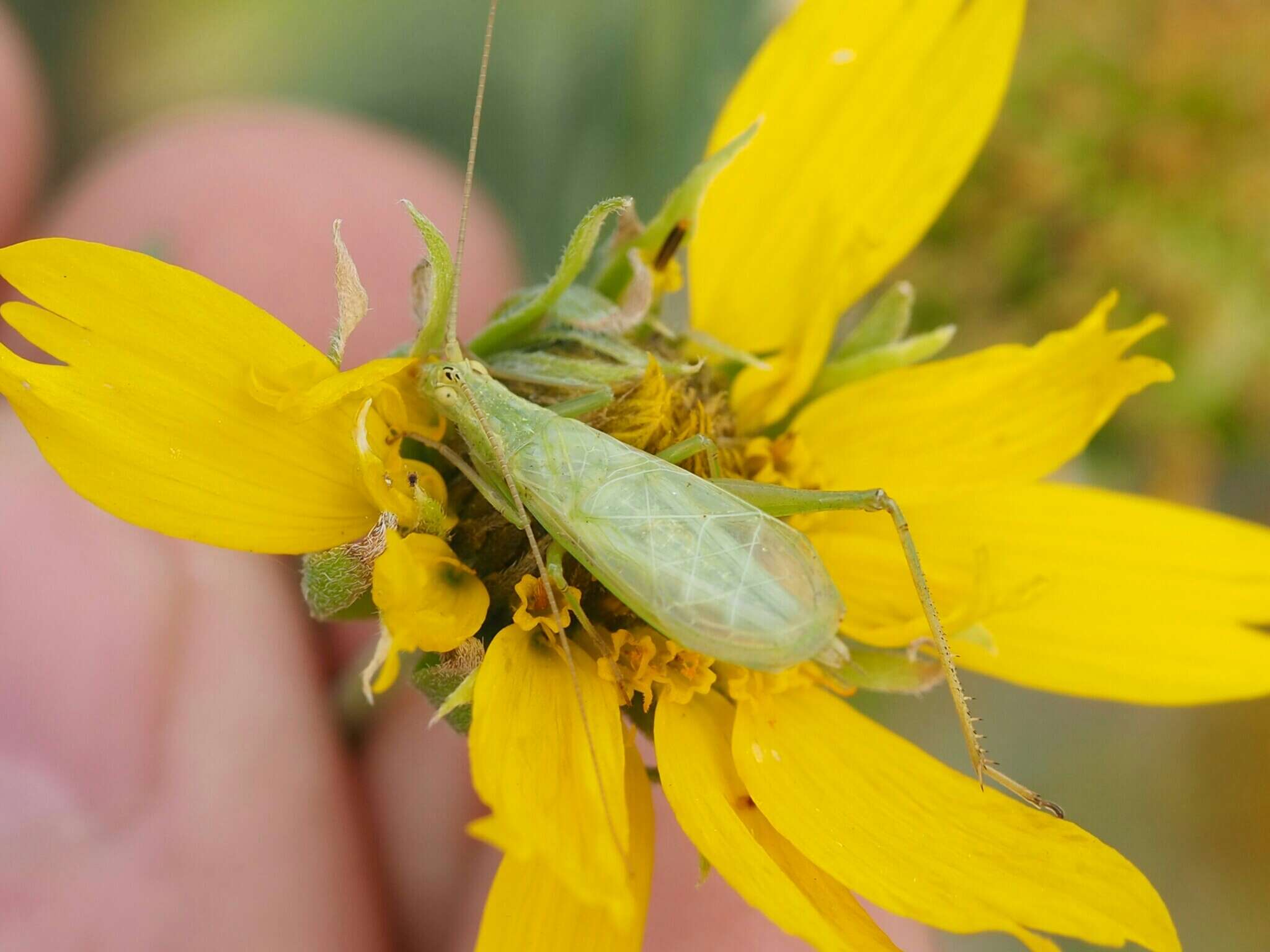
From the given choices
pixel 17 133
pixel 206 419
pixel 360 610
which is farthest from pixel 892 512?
pixel 17 133

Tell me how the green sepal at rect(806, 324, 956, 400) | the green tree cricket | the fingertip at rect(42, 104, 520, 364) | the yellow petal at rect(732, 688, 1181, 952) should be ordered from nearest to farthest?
the yellow petal at rect(732, 688, 1181, 952) < the green tree cricket < the green sepal at rect(806, 324, 956, 400) < the fingertip at rect(42, 104, 520, 364)

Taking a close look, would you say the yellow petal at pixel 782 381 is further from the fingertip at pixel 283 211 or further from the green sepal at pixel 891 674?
the fingertip at pixel 283 211

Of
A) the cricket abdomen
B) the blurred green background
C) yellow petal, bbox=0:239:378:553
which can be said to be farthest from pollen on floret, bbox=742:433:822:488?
the blurred green background

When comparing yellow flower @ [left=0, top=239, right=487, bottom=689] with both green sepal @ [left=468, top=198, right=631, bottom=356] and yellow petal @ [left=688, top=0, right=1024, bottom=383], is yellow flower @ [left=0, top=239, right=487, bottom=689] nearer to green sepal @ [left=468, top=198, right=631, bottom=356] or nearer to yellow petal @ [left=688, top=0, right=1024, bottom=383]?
green sepal @ [left=468, top=198, right=631, bottom=356]

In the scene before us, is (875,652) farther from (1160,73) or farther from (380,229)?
(380,229)

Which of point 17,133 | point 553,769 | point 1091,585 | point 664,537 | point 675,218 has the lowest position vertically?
point 17,133

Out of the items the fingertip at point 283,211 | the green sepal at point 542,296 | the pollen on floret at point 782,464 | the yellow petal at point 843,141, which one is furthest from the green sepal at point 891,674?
the fingertip at point 283,211

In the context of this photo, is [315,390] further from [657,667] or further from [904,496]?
[904,496]
